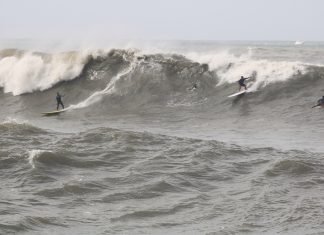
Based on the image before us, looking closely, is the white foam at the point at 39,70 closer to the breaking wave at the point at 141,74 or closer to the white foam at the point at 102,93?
the breaking wave at the point at 141,74

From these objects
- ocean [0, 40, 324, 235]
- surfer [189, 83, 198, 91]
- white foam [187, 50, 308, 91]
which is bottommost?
ocean [0, 40, 324, 235]

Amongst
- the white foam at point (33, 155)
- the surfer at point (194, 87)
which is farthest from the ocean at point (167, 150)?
the surfer at point (194, 87)

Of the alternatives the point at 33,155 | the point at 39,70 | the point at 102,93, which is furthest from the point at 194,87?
the point at 33,155

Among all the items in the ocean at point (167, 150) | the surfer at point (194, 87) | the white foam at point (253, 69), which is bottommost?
the ocean at point (167, 150)

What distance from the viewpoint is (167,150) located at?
1280cm

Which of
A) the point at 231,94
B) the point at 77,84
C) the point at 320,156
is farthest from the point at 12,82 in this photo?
the point at 320,156

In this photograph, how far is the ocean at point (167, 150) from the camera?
847 cm

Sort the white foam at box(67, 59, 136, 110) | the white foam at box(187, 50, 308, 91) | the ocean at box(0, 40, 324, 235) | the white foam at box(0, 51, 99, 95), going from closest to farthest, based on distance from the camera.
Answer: the ocean at box(0, 40, 324, 235) < the white foam at box(187, 50, 308, 91) < the white foam at box(67, 59, 136, 110) < the white foam at box(0, 51, 99, 95)

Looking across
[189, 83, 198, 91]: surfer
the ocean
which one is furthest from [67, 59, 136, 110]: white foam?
[189, 83, 198, 91]: surfer

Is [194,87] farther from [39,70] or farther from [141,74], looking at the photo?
[39,70]

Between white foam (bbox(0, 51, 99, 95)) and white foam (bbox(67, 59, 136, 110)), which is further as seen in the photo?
white foam (bbox(0, 51, 99, 95))

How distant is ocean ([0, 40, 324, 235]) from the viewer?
8.47 m

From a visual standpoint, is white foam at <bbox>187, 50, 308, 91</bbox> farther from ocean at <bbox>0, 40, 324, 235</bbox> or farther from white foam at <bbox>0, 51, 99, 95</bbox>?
white foam at <bbox>0, 51, 99, 95</bbox>

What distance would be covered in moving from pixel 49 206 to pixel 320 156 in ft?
20.0
